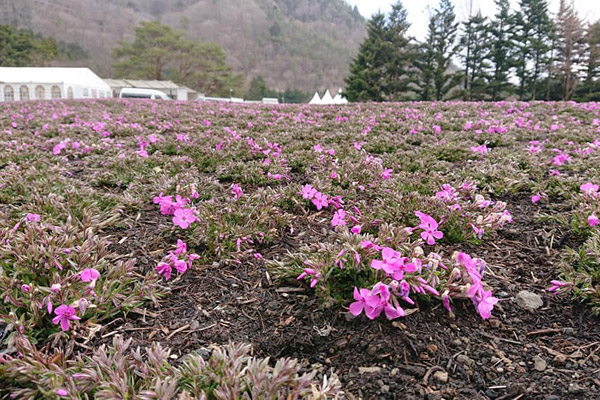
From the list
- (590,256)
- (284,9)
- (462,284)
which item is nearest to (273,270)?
(462,284)

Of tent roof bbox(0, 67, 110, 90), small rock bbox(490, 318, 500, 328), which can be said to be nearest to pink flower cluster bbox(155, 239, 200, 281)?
small rock bbox(490, 318, 500, 328)

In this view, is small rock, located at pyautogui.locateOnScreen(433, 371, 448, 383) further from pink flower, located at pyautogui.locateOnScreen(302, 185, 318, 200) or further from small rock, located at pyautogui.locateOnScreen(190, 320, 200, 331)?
pink flower, located at pyautogui.locateOnScreen(302, 185, 318, 200)

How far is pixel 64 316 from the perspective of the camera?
166cm

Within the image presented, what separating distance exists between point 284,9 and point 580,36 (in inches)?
5877

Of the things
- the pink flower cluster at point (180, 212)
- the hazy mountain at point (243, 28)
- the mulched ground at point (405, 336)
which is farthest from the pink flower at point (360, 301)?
the hazy mountain at point (243, 28)

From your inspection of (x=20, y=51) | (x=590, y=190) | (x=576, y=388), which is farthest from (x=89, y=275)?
(x=20, y=51)

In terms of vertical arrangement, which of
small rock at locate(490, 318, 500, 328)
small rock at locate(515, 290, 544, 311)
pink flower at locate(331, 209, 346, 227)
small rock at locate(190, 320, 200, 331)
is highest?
pink flower at locate(331, 209, 346, 227)

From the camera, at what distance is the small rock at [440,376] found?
1462 millimetres

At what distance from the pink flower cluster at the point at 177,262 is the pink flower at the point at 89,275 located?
343mm

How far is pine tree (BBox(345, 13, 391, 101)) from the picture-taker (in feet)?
124

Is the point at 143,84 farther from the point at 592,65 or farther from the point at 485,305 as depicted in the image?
the point at 485,305

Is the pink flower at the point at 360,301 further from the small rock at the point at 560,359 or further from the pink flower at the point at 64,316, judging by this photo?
the pink flower at the point at 64,316

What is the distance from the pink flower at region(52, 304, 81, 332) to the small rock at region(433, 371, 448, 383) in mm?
1413

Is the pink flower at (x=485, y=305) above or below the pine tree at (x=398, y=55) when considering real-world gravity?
below
